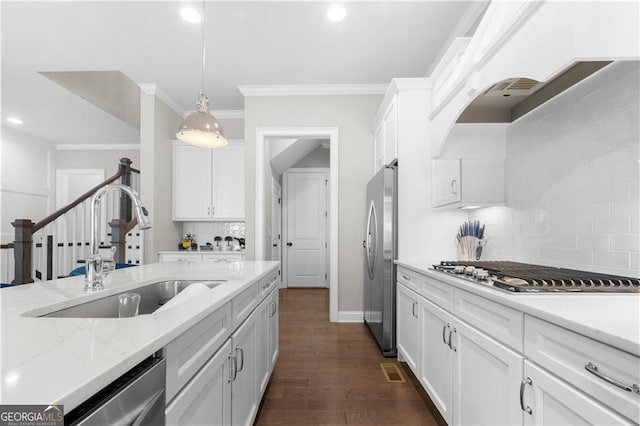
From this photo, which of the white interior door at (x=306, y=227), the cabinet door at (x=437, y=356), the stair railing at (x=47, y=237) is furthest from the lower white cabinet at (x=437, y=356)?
the white interior door at (x=306, y=227)

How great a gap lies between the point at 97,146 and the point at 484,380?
7656 mm

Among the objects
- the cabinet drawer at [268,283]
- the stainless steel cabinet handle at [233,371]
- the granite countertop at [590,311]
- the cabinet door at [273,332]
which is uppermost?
the granite countertop at [590,311]

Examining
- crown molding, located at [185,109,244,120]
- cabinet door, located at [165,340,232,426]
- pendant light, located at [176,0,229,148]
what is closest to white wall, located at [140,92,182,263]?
crown molding, located at [185,109,244,120]

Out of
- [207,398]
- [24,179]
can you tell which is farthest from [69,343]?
[24,179]

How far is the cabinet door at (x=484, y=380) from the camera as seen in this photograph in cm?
111

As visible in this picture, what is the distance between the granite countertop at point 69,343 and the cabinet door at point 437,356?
120 cm

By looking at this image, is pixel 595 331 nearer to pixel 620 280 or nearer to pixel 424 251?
pixel 620 280

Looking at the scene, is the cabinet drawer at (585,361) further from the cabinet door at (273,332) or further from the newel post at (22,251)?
the newel post at (22,251)

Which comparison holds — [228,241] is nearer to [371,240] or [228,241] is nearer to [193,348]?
[371,240]

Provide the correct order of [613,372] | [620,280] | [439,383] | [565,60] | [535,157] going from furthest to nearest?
[535,157], [439,383], [620,280], [565,60], [613,372]

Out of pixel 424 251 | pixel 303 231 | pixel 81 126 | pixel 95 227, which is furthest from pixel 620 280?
pixel 81 126

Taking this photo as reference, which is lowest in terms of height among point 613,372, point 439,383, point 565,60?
point 439,383

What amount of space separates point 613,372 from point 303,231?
17.9ft

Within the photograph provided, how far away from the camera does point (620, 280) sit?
3.92 feet
